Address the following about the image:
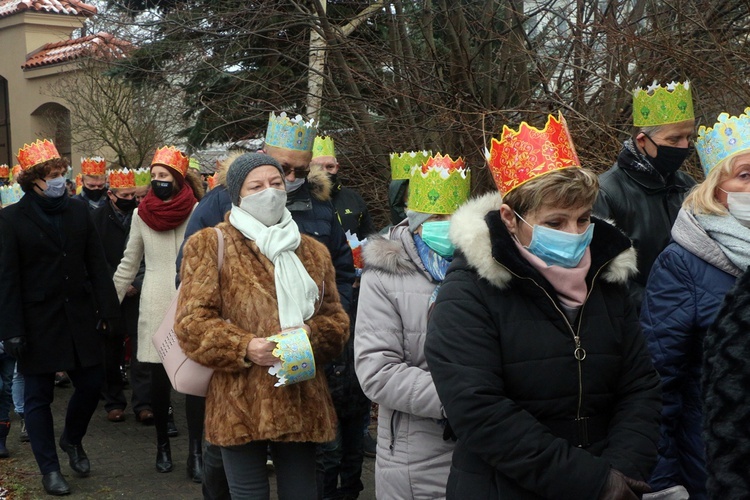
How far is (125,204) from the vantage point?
907 centimetres

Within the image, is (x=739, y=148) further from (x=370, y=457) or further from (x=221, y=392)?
(x=370, y=457)

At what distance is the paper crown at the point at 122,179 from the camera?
916 centimetres

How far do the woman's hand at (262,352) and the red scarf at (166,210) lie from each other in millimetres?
3195

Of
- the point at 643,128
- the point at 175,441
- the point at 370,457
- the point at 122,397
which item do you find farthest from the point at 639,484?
the point at 122,397

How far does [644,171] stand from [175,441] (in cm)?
473

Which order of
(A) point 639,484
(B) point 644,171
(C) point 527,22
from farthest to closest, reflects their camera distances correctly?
(C) point 527,22 < (B) point 644,171 < (A) point 639,484

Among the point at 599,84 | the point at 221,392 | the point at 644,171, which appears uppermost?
the point at 599,84

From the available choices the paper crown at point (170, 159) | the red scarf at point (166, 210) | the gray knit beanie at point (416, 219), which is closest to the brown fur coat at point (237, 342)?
the gray knit beanie at point (416, 219)

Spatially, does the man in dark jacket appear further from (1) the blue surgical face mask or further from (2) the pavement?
(1) the blue surgical face mask

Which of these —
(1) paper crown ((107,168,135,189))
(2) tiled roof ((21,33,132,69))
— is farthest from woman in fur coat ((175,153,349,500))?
(2) tiled roof ((21,33,132,69))

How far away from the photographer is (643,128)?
16.0ft

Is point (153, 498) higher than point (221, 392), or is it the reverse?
point (221, 392)

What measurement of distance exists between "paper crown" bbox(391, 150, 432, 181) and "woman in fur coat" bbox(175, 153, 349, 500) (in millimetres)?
2378

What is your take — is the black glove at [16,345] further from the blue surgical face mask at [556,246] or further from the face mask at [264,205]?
the blue surgical face mask at [556,246]
